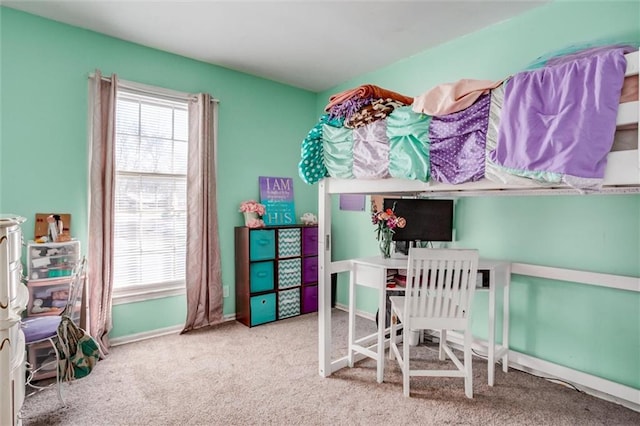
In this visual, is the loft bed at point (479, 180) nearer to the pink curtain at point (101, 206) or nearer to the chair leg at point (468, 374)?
the chair leg at point (468, 374)

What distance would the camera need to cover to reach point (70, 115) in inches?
110

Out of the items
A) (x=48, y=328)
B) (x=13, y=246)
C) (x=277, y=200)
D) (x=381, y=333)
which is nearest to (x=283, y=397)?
(x=381, y=333)

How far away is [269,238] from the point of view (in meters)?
3.67

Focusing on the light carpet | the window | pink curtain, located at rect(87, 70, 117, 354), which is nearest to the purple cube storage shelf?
the window

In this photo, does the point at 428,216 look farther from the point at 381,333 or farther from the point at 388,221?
the point at 381,333

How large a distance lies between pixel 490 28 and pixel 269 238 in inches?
108

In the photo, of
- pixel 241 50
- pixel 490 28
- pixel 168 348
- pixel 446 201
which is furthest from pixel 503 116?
pixel 168 348

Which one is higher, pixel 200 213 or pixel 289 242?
pixel 200 213

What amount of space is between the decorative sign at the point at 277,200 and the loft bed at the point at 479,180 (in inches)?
59.5

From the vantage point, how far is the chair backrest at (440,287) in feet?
7.09

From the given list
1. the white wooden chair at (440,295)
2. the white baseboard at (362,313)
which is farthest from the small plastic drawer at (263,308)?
the white wooden chair at (440,295)

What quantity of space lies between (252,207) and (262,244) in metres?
0.41

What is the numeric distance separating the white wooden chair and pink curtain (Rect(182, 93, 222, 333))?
206 cm

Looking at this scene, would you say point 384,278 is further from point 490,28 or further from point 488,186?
point 490,28
